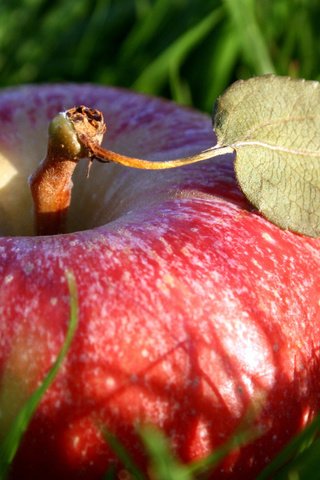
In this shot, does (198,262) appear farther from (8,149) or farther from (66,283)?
(8,149)

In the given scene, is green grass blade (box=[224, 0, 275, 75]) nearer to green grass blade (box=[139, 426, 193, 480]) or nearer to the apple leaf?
the apple leaf

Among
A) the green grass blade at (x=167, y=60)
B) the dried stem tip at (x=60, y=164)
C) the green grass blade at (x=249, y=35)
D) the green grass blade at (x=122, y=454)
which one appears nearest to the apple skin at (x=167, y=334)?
the green grass blade at (x=122, y=454)

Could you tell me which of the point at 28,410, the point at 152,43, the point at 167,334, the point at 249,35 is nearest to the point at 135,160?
the point at 167,334

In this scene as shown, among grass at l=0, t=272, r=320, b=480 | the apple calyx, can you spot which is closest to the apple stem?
the apple calyx

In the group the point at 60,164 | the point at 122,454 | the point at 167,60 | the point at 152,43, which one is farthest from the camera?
the point at 152,43

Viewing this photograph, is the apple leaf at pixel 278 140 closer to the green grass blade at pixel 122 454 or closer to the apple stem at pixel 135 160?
the apple stem at pixel 135 160

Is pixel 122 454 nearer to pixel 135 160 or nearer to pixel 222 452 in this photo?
pixel 222 452
